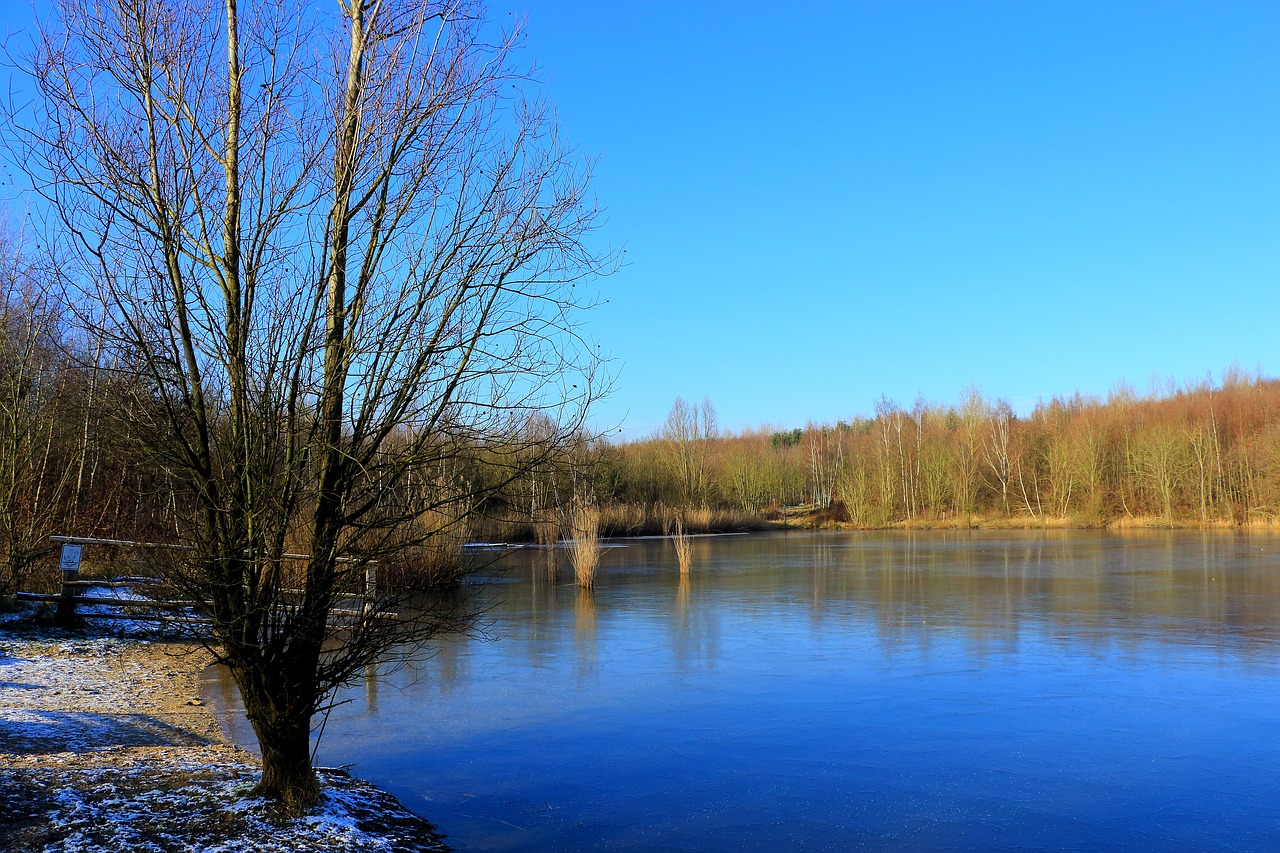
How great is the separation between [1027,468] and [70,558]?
48.7 m

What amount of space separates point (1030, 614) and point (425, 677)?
852 centimetres

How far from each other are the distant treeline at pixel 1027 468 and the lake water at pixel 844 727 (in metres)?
25.6

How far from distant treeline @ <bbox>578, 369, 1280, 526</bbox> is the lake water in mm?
25573

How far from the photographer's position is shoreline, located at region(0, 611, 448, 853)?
3842 millimetres

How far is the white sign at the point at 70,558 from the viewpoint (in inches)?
391

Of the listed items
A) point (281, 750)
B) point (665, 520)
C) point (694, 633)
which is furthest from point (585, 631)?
point (665, 520)

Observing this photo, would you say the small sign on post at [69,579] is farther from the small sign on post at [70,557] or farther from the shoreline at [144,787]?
the shoreline at [144,787]

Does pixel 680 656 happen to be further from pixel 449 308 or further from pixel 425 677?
pixel 449 308

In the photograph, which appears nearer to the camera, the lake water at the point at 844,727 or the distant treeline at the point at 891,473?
the lake water at the point at 844,727

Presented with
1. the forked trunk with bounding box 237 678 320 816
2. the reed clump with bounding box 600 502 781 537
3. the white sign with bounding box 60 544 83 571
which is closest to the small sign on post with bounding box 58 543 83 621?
the white sign with bounding box 60 544 83 571

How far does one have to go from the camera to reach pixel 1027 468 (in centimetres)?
5012

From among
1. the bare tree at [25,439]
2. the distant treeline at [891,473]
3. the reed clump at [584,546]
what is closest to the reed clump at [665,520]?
the distant treeline at [891,473]

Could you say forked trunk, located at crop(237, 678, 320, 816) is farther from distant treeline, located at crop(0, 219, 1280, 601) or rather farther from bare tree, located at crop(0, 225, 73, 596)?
bare tree, located at crop(0, 225, 73, 596)

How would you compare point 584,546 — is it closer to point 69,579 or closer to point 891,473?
point 69,579
